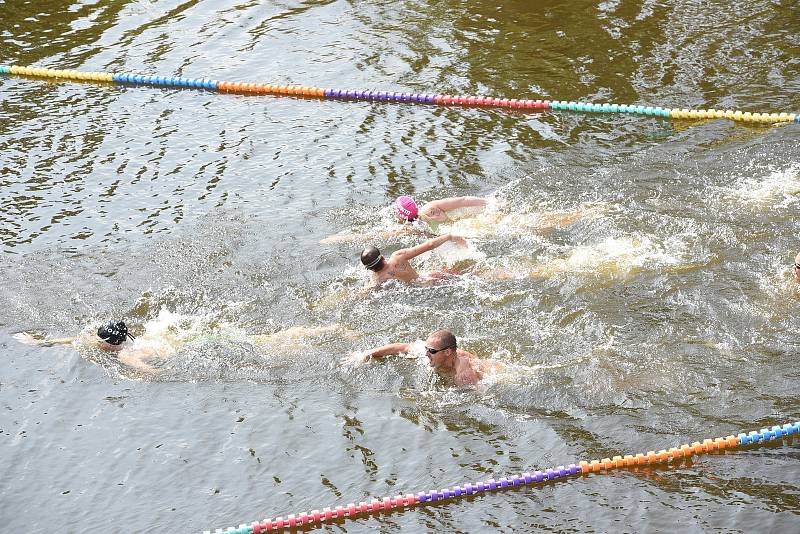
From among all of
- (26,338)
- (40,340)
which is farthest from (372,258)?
(26,338)

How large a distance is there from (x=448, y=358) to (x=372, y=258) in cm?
186

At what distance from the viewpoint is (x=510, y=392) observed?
8.63m

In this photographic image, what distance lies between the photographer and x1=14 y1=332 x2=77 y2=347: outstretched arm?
9.99m

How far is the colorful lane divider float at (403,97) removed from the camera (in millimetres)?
12992

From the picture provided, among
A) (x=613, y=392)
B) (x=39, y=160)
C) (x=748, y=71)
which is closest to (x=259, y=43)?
(x=39, y=160)

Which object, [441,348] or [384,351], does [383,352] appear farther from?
[441,348]

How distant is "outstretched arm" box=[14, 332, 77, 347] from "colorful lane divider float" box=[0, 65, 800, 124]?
21.8 feet

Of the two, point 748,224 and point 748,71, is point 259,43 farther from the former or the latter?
point 748,224

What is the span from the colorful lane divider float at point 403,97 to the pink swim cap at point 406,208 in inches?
142

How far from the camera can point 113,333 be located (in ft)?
31.3

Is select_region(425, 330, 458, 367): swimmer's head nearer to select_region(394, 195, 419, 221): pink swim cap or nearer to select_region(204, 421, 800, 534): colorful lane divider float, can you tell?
select_region(204, 421, 800, 534): colorful lane divider float

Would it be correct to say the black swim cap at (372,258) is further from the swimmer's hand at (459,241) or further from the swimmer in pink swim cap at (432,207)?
the swimmer in pink swim cap at (432,207)

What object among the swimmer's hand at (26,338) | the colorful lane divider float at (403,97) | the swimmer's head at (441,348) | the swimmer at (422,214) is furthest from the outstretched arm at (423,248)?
the colorful lane divider float at (403,97)

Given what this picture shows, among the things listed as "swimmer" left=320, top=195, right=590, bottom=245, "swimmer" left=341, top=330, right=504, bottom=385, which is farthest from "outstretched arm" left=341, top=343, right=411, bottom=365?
"swimmer" left=320, top=195, right=590, bottom=245
